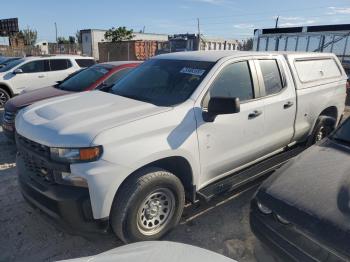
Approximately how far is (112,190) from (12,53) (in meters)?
34.5

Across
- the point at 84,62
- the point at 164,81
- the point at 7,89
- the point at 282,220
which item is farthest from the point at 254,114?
the point at 7,89

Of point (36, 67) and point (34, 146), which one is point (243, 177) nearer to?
point (34, 146)

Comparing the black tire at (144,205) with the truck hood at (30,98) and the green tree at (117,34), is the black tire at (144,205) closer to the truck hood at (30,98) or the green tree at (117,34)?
the truck hood at (30,98)

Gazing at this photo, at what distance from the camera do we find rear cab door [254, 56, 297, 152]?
3893mm

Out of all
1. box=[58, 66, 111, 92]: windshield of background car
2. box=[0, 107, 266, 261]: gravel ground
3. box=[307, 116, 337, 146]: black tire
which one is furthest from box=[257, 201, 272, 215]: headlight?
box=[58, 66, 111, 92]: windshield of background car

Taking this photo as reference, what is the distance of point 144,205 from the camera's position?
2.90m

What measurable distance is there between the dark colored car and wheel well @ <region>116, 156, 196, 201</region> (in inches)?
28.1

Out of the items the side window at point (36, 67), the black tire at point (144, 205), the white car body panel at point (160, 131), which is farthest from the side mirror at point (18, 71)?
the black tire at point (144, 205)

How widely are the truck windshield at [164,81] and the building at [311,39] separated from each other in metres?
12.3

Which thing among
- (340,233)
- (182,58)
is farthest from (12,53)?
(340,233)

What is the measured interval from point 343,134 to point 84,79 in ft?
16.9

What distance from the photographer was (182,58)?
383 cm

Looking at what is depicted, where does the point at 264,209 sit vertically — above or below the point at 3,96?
above

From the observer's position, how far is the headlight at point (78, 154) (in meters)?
2.51
